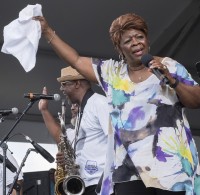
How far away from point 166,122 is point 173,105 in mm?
82

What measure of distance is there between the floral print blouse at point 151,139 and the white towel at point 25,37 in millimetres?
394

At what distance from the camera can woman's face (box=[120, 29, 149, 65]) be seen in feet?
7.00

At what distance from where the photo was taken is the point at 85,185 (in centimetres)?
311

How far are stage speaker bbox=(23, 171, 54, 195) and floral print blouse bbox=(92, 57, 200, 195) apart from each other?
3.04 m

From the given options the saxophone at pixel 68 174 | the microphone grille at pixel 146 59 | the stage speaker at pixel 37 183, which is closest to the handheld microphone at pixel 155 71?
the microphone grille at pixel 146 59

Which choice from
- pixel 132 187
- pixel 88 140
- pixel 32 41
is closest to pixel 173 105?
pixel 132 187

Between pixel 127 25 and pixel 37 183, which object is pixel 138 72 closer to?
pixel 127 25

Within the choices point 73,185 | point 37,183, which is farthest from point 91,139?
point 37,183

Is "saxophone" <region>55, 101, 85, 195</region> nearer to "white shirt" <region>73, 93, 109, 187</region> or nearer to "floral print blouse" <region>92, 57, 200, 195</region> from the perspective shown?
"white shirt" <region>73, 93, 109, 187</region>

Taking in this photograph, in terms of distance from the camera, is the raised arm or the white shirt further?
the white shirt

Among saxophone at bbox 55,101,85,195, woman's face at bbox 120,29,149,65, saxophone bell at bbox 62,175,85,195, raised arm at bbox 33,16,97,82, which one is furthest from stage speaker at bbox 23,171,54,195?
woman's face at bbox 120,29,149,65

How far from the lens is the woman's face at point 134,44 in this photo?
7.00 ft

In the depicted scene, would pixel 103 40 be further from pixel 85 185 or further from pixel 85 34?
pixel 85 185

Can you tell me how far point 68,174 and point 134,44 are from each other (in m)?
1.49
